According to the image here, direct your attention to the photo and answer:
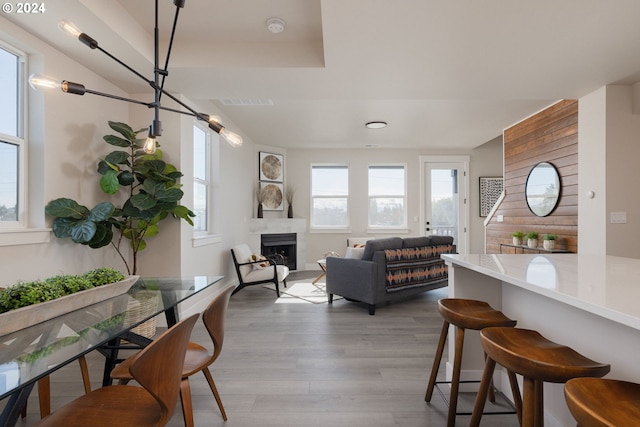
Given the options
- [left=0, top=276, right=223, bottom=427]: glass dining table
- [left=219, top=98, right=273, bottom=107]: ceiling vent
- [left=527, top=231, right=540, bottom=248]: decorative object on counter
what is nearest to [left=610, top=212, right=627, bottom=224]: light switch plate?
[left=527, top=231, right=540, bottom=248]: decorative object on counter

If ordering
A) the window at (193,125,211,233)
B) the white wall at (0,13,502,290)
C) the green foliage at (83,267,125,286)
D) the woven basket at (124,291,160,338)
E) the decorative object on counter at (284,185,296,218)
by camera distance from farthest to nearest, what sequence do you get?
1. the decorative object on counter at (284,185,296,218)
2. the window at (193,125,211,233)
3. the white wall at (0,13,502,290)
4. the green foliage at (83,267,125,286)
5. the woven basket at (124,291,160,338)

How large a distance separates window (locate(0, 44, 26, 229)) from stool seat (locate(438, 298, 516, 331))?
117 inches

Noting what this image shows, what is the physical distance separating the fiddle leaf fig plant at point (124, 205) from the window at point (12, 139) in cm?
21

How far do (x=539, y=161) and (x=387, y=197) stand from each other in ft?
9.85

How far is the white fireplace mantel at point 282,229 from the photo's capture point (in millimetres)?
5727

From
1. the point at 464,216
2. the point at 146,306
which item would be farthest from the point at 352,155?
the point at 146,306

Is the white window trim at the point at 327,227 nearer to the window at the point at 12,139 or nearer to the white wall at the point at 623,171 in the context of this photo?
the white wall at the point at 623,171

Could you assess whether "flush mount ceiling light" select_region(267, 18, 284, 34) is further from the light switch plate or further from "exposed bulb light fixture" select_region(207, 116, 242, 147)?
the light switch plate

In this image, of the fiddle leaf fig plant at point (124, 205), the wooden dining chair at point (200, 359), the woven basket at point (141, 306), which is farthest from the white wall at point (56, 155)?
the wooden dining chair at point (200, 359)

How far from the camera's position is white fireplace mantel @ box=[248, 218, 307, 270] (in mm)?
5727

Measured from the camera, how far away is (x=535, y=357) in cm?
107

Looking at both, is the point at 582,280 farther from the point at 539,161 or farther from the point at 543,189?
the point at 539,161

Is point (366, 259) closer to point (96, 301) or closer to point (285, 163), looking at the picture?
point (96, 301)

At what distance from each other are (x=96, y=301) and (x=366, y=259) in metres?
2.78
